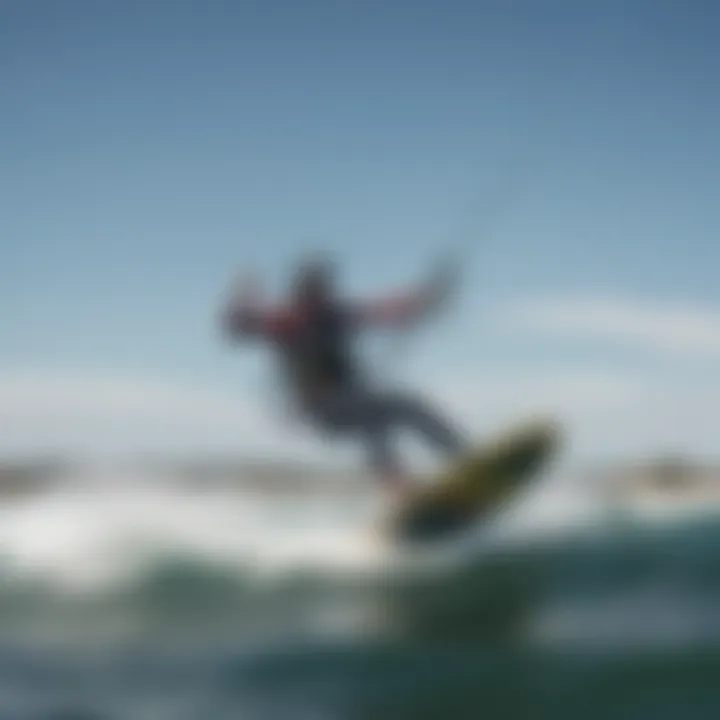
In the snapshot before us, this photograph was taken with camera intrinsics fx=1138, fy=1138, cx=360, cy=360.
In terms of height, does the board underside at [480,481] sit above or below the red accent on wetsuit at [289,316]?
below

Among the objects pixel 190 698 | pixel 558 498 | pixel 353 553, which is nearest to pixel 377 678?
pixel 190 698

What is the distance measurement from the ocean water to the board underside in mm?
300

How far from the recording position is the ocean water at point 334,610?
277 inches

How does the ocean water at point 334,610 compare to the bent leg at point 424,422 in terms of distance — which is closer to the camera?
the ocean water at point 334,610

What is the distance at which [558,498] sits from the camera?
1006cm

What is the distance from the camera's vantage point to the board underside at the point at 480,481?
27.5ft

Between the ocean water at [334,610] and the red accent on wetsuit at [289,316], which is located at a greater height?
the red accent on wetsuit at [289,316]

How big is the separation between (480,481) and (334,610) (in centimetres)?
144

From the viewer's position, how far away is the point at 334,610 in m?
8.39

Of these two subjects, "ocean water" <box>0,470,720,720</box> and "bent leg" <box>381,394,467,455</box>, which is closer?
"ocean water" <box>0,470,720,720</box>

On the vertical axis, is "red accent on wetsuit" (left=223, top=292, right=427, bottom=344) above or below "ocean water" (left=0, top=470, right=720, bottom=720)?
above

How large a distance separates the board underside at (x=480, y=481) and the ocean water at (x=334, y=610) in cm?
30

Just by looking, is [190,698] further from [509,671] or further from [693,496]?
[693,496]

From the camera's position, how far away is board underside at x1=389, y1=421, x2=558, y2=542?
8.38m
